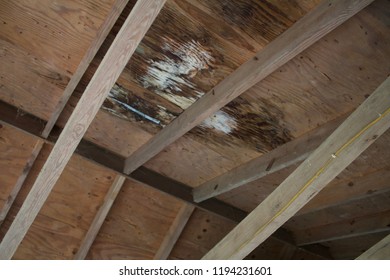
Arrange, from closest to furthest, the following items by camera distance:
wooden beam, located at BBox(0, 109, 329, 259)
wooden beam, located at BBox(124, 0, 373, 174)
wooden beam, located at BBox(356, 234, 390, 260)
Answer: wooden beam, located at BBox(124, 0, 373, 174)
wooden beam, located at BBox(356, 234, 390, 260)
wooden beam, located at BBox(0, 109, 329, 259)

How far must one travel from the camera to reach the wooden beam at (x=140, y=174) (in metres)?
2.51

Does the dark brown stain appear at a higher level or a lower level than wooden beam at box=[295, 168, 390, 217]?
higher

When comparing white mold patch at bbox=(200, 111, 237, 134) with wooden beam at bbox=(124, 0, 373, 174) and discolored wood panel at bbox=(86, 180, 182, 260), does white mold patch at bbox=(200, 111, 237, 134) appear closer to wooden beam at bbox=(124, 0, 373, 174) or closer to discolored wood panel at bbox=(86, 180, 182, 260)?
wooden beam at bbox=(124, 0, 373, 174)

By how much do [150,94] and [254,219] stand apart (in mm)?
954

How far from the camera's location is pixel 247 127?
2283 mm

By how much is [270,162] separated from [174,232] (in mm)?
1105

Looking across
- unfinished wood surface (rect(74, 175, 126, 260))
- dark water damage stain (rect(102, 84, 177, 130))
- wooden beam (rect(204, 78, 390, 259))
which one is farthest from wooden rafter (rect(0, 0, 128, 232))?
wooden beam (rect(204, 78, 390, 259))

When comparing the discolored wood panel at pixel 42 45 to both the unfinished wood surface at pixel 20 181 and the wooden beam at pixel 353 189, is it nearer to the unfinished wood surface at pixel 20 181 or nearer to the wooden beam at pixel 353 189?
the unfinished wood surface at pixel 20 181

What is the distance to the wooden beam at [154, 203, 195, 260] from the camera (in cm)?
309

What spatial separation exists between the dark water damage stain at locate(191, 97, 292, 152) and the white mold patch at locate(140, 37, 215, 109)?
19 centimetres

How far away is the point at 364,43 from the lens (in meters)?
1.73

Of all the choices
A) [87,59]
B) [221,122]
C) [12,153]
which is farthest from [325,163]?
[12,153]

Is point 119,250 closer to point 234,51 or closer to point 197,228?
point 197,228

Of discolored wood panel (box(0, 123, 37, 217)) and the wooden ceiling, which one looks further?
discolored wood panel (box(0, 123, 37, 217))
